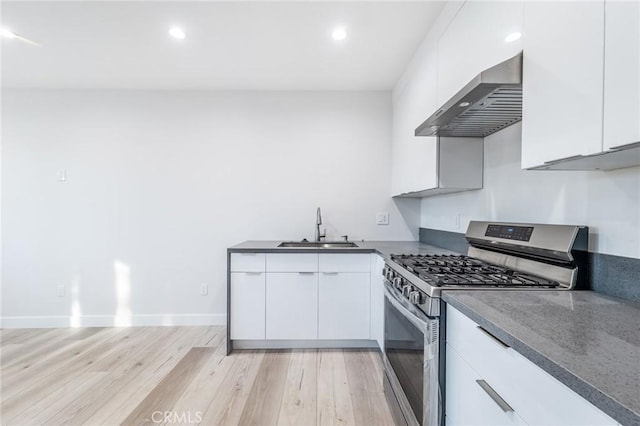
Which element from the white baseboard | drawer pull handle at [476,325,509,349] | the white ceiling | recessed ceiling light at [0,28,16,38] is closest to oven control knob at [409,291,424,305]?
drawer pull handle at [476,325,509,349]

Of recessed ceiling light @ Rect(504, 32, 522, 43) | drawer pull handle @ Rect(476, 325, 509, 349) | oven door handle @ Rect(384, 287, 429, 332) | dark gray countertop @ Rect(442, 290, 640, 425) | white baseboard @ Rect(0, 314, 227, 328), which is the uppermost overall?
recessed ceiling light @ Rect(504, 32, 522, 43)

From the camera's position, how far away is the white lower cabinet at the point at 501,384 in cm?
61

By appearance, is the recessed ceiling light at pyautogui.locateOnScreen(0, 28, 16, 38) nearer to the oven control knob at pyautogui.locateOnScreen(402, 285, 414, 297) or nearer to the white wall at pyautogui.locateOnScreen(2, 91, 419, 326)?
the white wall at pyautogui.locateOnScreen(2, 91, 419, 326)

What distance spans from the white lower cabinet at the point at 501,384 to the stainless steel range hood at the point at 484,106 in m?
0.88

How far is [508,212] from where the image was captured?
5.74 feet

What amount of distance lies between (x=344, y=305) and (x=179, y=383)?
1338 mm

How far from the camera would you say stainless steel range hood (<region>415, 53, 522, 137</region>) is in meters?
1.12

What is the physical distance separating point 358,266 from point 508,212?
1206mm

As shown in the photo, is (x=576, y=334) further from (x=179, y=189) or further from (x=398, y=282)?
(x=179, y=189)

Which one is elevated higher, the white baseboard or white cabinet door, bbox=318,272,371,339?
white cabinet door, bbox=318,272,371,339

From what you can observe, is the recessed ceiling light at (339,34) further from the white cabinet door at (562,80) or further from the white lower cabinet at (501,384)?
the white lower cabinet at (501,384)

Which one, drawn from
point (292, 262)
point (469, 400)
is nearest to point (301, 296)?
point (292, 262)

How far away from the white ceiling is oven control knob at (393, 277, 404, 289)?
5.51ft

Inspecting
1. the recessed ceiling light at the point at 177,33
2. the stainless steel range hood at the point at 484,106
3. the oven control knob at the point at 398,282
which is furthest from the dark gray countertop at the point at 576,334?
the recessed ceiling light at the point at 177,33
